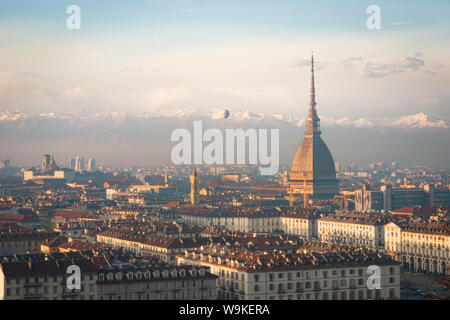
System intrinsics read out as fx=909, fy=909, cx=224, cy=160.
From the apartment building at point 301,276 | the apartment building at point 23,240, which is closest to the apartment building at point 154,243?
the apartment building at point 23,240

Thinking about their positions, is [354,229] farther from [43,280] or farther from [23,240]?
[43,280]

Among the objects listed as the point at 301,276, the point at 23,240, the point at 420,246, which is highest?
the point at 23,240

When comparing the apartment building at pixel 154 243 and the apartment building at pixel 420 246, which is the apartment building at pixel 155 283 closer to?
the apartment building at pixel 154 243

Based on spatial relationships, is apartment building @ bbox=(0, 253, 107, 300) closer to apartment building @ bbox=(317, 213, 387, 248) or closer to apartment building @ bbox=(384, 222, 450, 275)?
apartment building @ bbox=(384, 222, 450, 275)

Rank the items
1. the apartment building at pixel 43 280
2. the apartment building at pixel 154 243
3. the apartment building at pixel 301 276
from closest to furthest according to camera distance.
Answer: the apartment building at pixel 43 280 < the apartment building at pixel 301 276 < the apartment building at pixel 154 243

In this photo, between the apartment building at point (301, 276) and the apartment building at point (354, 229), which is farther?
the apartment building at point (354, 229)

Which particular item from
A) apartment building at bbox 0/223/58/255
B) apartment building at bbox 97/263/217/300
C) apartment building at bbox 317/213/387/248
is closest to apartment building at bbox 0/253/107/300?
apartment building at bbox 97/263/217/300

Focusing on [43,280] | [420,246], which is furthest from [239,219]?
[43,280]

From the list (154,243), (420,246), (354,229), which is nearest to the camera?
(154,243)

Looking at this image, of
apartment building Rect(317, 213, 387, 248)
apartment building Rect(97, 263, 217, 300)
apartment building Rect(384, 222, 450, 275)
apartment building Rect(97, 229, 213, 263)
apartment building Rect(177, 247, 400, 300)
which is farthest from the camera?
apartment building Rect(317, 213, 387, 248)

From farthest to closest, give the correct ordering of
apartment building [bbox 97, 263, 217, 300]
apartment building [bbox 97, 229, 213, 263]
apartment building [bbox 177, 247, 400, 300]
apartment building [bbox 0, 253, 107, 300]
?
apartment building [bbox 97, 229, 213, 263] → apartment building [bbox 177, 247, 400, 300] → apartment building [bbox 97, 263, 217, 300] → apartment building [bbox 0, 253, 107, 300]
